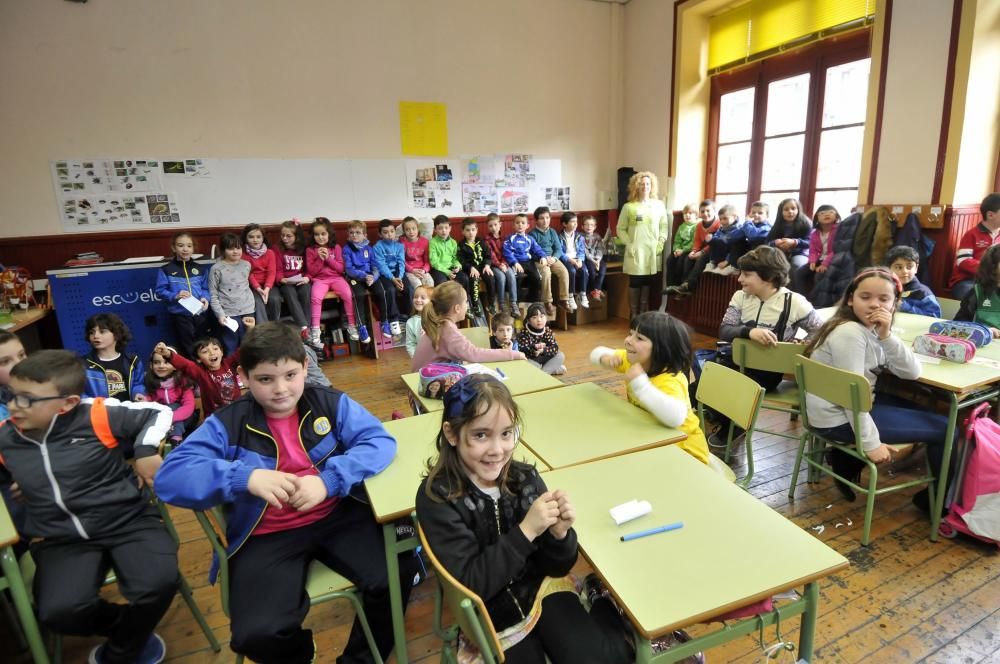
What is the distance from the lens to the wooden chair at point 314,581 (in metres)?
1.46

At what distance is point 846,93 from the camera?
4.48 meters

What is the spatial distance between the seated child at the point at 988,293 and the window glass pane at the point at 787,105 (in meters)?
2.54

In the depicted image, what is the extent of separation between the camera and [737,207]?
561cm

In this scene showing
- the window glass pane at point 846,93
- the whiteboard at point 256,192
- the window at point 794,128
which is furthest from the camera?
the whiteboard at point 256,192

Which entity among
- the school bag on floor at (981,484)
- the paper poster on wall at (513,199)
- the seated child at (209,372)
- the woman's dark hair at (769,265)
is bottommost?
the school bag on floor at (981,484)

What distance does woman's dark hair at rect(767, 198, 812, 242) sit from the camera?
464cm

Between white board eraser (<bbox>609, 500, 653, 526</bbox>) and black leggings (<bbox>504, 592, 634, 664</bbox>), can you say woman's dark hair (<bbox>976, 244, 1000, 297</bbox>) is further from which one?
black leggings (<bbox>504, 592, 634, 664</bbox>)

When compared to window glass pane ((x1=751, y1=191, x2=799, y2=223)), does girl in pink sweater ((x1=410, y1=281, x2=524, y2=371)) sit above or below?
below

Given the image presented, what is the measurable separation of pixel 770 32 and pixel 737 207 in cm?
159

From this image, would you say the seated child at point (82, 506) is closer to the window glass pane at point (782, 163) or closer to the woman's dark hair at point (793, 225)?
the woman's dark hair at point (793, 225)

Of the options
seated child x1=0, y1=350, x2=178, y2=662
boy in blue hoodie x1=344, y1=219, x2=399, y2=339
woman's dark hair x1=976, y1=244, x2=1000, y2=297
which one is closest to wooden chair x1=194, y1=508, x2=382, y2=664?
seated child x1=0, y1=350, x2=178, y2=662

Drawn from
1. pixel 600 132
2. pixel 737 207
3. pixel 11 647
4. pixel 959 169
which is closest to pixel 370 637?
pixel 11 647

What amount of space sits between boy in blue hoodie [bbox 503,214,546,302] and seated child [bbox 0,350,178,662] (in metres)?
4.35

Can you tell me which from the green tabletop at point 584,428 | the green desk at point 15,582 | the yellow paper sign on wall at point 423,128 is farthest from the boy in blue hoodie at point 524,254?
the green desk at point 15,582
